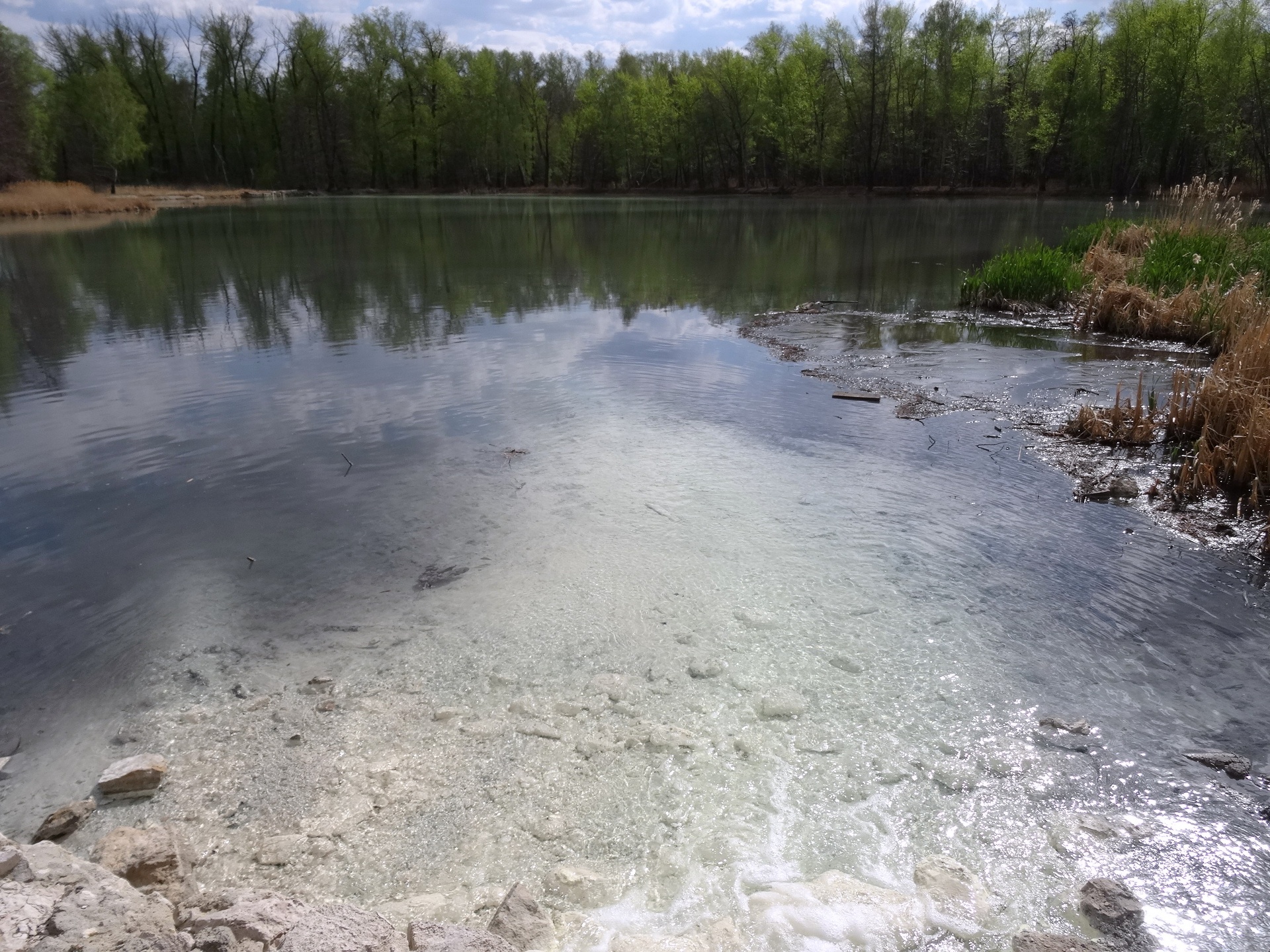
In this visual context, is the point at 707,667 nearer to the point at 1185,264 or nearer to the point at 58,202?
the point at 1185,264

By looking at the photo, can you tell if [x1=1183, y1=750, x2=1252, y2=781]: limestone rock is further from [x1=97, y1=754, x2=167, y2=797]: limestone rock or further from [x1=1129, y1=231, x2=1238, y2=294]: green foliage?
[x1=1129, y1=231, x2=1238, y2=294]: green foliage

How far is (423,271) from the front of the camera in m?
16.7

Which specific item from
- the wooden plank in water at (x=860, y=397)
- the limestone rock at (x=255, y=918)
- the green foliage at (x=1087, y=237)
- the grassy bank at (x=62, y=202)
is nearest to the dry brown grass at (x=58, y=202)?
the grassy bank at (x=62, y=202)

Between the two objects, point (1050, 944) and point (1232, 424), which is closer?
point (1050, 944)

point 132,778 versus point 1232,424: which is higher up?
point 1232,424

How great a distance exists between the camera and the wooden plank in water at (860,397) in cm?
790

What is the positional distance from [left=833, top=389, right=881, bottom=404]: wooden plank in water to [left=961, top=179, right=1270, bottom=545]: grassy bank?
1.74 m

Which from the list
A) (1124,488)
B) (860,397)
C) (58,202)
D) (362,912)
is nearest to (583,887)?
(362,912)

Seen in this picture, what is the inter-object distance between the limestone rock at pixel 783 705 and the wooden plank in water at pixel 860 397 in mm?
5004

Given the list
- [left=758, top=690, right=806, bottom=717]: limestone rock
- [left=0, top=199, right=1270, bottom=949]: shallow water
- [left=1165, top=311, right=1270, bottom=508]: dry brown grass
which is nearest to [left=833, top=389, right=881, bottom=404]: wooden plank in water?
[left=0, top=199, right=1270, bottom=949]: shallow water

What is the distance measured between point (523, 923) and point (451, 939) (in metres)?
0.27

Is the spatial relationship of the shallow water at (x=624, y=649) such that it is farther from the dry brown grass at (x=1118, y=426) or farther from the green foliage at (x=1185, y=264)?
the green foliage at (x=1185, y=264)

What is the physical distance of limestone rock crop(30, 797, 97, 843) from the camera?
266 centimetres

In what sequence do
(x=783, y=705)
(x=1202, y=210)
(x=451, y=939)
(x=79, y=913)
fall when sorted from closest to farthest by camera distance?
(x=79, y=913), (x=451, y=939), (x=783, y=705), (x=1202, y=210)
